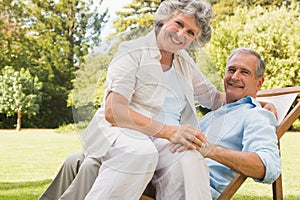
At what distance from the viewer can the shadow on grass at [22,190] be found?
446 centimetres

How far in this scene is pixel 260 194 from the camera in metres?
4.73

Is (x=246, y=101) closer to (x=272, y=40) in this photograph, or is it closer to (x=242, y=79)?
(x=242, y=79)

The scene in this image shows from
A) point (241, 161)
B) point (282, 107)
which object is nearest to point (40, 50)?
point (282, 107)

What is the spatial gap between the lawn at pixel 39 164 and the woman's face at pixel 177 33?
0.49 meters

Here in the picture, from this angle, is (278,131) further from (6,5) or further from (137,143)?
(6,5)

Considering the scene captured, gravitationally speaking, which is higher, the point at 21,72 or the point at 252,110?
the point at 252,110

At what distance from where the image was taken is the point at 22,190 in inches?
191

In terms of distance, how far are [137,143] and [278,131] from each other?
75cm

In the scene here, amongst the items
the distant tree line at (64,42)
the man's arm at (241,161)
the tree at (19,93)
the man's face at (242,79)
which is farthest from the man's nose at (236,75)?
the tree at (19,93)

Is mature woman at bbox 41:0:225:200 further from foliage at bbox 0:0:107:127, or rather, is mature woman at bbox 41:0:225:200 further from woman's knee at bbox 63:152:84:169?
foliage at bbox 0:0:107:127

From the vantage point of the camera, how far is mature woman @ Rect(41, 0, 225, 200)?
168 cm

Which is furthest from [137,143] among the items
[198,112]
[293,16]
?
[293,16]

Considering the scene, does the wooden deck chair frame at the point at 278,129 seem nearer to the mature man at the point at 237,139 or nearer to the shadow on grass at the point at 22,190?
the mature man at the point at 237,139

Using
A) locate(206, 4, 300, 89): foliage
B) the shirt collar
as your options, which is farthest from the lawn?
locate(206, 4, 300, 89): foliage
